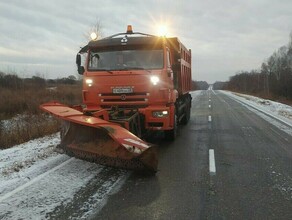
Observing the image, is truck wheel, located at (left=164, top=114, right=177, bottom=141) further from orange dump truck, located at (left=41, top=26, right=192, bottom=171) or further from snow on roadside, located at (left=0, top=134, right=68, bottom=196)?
snow on roadside, located at (left=0, top=134, right=68, bottom=196)

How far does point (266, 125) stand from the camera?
15.4 meters

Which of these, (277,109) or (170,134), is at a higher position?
(170,134)

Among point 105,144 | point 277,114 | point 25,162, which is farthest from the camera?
point 277,114

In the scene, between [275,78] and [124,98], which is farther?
[275,78]

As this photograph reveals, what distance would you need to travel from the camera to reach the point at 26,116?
22766 millimetres

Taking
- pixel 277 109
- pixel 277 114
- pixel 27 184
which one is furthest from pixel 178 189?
pixel 277 109

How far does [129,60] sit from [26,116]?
48.2ft

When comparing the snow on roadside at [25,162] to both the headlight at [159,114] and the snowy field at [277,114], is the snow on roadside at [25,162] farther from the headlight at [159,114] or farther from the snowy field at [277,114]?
the snowy field at [277,114]

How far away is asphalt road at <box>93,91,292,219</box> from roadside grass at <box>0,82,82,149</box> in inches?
194

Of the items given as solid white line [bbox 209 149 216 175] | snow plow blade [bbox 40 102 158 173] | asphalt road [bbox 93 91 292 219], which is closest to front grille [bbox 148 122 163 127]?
asphalt road [bbox 93 91 292 219]

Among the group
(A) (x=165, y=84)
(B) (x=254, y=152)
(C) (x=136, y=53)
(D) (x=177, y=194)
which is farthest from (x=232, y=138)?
(D) (x=177, y=194)

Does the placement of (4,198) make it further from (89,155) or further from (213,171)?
(213,171)

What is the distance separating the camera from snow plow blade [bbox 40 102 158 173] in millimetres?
6453

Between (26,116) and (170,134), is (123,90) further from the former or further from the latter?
(26,116)
